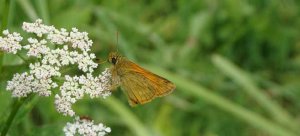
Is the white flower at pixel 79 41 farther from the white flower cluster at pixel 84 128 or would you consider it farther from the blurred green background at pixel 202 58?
the blurred green background at pixel 202 58

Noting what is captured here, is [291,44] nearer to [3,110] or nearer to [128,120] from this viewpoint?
[128,120]

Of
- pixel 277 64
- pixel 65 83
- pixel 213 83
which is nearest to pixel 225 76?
pixel 213 83

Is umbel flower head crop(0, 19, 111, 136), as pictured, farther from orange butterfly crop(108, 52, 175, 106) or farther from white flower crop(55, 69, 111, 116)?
orange butterfly crop(108, 52, 175, 106)

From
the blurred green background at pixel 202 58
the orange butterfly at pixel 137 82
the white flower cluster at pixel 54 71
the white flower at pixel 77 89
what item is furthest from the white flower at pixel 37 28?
the blurred green background at pixel 202 58

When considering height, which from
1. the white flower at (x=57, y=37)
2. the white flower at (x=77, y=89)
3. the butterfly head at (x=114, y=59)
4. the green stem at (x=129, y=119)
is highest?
the green stem at (x=129, y=119)

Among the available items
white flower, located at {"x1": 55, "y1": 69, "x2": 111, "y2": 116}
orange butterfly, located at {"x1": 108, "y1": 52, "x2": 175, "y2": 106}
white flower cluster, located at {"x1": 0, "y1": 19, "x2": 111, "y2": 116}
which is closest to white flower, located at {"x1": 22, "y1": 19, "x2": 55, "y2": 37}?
white flower cluster, located at {"x1": 0, "y1": 19, "x2": 111, "y2": 116}
